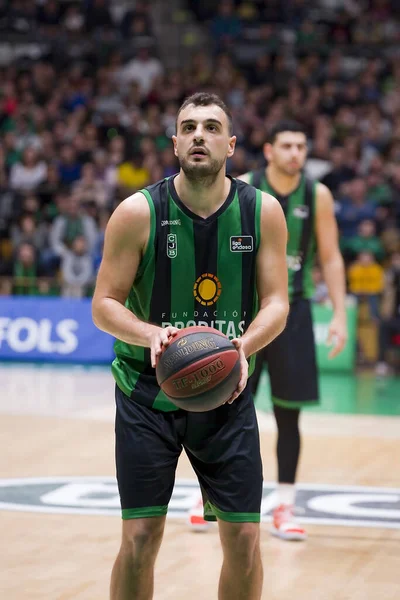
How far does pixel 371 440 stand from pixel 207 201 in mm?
5285

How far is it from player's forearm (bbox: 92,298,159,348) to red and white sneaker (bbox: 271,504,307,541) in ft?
8.00

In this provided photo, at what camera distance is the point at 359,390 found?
39.1 feet

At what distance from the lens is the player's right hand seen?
138 inches

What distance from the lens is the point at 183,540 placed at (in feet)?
19.0

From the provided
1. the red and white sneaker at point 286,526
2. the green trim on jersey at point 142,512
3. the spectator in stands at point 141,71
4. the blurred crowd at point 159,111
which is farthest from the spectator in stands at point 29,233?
the green trim on jersey at point 142,512

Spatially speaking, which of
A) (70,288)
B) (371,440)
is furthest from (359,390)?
(70,288)

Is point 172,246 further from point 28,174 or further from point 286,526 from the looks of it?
point 28,174

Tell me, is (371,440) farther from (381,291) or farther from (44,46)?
(44,46)

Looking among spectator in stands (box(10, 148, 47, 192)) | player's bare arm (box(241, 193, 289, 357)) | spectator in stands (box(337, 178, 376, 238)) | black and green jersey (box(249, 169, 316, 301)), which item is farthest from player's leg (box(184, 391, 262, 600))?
spectator in stands (box(10, 148, 47, 192))

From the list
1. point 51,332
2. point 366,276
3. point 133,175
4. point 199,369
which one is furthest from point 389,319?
point 199,369

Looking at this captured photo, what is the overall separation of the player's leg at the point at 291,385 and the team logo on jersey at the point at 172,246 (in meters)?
2.27

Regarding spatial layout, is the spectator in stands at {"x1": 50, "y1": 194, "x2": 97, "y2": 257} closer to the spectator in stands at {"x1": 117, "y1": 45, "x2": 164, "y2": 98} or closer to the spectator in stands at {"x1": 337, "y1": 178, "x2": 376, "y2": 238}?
the spectator in stands at {"x1": 337, "y1": 178, "x2": 376, "y2": 238}

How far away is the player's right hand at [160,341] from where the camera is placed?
350 centimetres

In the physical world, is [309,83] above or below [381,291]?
above
